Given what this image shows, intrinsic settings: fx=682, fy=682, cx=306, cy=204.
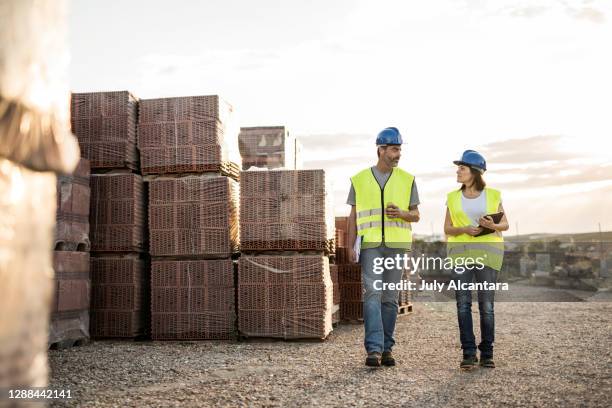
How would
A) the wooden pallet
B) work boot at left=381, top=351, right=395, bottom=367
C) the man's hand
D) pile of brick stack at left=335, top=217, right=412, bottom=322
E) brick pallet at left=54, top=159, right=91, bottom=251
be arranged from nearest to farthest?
the man's hand, work boot at left=381, top=351, right=395, bottom=367, brick pallet at left=54, top=159, right=91, bottom=251, pile of brick stack at left=335, top=217, right=412, bottom=322, the wooden pallet

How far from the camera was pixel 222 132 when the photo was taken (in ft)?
30.8

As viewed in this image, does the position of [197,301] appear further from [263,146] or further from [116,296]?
[263,146]

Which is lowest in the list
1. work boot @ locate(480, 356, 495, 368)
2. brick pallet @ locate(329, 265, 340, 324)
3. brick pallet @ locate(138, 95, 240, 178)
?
work boot @ locate(480, 356, 495, 368)

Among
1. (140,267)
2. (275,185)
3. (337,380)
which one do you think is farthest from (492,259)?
(140,267)

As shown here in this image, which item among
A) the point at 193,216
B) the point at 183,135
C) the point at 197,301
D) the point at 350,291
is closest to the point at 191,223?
the point at 193,216

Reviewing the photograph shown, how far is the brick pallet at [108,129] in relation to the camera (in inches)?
370

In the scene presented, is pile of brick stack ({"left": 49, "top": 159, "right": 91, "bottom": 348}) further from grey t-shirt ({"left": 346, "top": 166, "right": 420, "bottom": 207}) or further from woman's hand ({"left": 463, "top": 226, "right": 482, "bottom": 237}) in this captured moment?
woman's hand ({"left": 463, "top": 226, "right": 482, "bottom": 237})

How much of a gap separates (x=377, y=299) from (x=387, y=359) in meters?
0.68

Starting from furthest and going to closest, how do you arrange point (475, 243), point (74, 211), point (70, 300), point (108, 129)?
point (108, 129) < point (74, 211) < point (70, 300) < point (475, 243)

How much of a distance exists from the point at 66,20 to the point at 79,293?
742 centimetres

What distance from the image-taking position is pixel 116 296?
9320 millimetres

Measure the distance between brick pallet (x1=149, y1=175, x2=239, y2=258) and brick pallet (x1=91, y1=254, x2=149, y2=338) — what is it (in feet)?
1.48

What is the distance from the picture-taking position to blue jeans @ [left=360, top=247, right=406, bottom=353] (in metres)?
6.62

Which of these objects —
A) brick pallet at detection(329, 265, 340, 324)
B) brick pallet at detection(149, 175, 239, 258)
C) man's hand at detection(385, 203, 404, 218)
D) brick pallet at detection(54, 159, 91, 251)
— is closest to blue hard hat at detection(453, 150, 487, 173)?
man's hand at detection(385, 203, 404, 218)
